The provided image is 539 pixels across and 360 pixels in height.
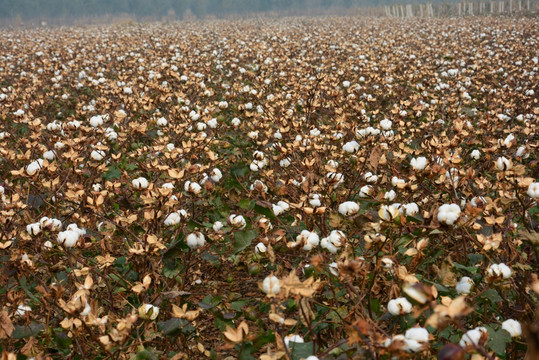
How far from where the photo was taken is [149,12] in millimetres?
80875

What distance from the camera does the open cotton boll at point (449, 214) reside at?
1.52 meters

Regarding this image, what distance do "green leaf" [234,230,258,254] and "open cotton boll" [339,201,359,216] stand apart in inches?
20.0

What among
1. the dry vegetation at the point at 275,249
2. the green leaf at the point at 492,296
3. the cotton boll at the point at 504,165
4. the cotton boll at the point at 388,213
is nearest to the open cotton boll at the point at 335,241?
the dry vegetation at the point at 275,249

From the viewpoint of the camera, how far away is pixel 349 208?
200cm

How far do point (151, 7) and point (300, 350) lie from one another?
92.2 metres

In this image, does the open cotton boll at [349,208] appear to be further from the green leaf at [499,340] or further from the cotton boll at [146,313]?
the cotton boll at [146,313]

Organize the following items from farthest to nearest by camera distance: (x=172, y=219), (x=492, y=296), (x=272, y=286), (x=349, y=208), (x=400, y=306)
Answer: (x=172, y=219) < (x=349, y=208) < (x=492, y=296) < (x=400, y=306) < (x=272, y=286)

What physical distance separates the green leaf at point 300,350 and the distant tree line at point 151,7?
74113 millimetres

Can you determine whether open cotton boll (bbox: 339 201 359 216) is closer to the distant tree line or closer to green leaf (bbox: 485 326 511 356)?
green leaf (bbox: 485 326 511 356)

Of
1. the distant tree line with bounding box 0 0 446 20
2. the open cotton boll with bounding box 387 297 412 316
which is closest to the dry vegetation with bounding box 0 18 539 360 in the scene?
the open cotton boll with bounding box 387 297 412 316

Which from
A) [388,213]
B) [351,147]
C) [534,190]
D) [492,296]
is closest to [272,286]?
[388,213]

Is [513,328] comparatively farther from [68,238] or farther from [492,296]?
[68,238]

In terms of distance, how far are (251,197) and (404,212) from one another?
3.44ft

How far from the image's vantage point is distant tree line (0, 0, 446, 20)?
73.2 m
